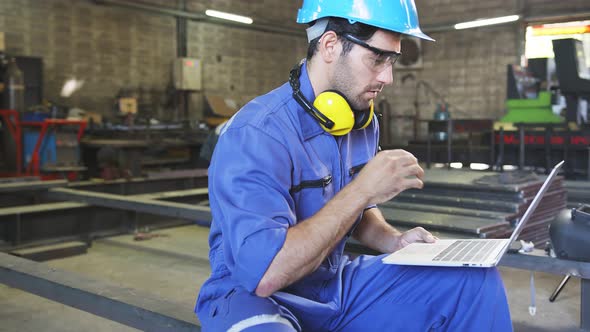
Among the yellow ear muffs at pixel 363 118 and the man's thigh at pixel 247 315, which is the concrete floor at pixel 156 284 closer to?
the man's thigh at pixel 247 315

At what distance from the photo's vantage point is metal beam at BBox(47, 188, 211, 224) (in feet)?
12.4

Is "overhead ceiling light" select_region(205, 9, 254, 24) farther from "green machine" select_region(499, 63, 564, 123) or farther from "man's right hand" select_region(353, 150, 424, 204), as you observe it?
"man's right hand" select_region(353, 150, 424, 204)

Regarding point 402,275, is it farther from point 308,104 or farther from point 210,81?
point 210,81

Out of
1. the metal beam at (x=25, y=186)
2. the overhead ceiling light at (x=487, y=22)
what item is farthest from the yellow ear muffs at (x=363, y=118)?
the overhead ceiling light at (x=487, y=22)

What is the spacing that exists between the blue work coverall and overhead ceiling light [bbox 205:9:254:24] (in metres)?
10.6

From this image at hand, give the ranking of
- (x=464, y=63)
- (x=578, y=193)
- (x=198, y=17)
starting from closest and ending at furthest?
(x=578, y=193)
(x=198, y=17)
(x=464, y=63)

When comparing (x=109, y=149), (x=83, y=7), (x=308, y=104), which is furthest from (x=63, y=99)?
(x=308, y=104)

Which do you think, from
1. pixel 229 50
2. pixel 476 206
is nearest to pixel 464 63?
pixel 229 50

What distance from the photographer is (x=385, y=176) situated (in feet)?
4.44

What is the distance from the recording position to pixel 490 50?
1242cm

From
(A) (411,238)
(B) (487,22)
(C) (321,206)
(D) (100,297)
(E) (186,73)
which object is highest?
(B) (487,22)

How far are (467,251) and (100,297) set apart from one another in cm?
127

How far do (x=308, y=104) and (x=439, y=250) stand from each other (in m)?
0.53

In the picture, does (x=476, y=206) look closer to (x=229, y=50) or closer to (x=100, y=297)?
(x=100, y=297)
